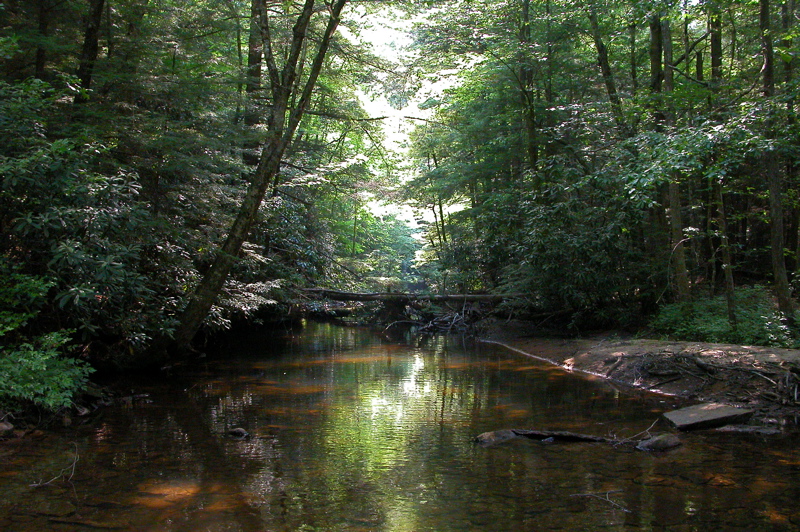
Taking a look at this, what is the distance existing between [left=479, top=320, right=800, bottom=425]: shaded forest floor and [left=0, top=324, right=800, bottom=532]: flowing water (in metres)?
0.80

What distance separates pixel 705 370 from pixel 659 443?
3.48 m

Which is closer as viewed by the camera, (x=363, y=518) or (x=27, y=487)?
(x=363, y=518)

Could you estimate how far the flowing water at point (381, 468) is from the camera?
436cm

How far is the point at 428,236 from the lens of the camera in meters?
31.7

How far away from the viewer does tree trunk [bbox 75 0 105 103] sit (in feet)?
30.1

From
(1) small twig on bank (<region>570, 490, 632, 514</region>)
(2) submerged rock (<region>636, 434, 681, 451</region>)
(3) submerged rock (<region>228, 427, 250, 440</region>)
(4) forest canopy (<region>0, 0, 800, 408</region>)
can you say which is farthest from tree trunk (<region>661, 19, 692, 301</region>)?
(3) submerged rock (<region>228, 427, 250, 440</region>)

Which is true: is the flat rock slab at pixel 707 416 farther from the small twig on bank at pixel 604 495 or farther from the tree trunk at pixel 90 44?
the tree trunk at pixel 90 44

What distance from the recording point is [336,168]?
17672mm

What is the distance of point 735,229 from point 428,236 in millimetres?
16426

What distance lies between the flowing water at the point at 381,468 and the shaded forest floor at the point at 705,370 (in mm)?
805

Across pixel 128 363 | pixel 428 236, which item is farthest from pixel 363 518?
pixel 428 236

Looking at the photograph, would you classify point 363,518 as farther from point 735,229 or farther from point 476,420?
point 735,229

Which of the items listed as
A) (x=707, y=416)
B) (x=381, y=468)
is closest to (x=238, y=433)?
(x=381, y=468)

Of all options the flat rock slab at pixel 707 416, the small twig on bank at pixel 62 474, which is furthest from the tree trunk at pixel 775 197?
the small twig on bank at pixel 62 474
